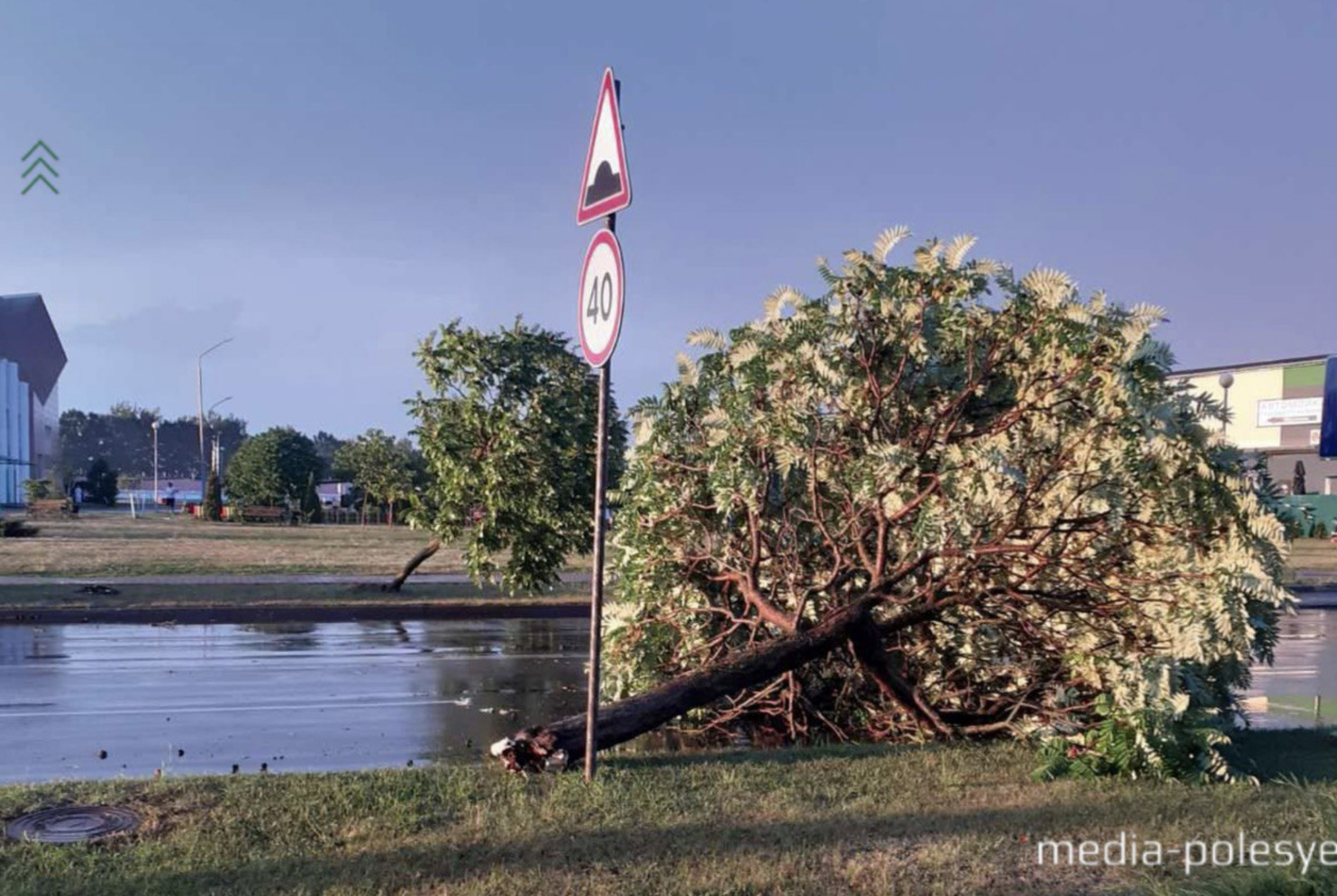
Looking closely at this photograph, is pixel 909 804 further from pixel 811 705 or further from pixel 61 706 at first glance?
pixel 61 706

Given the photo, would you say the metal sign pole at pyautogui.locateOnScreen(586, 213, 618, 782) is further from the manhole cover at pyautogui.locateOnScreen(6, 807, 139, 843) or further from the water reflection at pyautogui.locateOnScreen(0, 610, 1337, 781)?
the water reflection at pyautogui.locateOnScreen(0, 610, 1337, 781)

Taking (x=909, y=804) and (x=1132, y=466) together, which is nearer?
(x=909, y=804)

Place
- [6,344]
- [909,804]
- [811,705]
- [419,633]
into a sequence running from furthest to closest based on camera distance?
1. [6,344]
2. [419,633]
3. [811,705]
4. [909,804]

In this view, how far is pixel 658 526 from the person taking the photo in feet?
→ 28.3

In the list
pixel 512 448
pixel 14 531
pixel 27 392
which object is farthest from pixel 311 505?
pixel 512 448

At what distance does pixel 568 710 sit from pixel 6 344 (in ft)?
308

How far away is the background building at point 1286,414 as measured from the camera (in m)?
49.3

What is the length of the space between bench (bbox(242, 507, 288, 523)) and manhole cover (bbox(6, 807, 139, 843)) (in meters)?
52.2

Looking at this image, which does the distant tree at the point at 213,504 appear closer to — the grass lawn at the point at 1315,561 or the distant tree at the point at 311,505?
the distant tree at the point at 311,505

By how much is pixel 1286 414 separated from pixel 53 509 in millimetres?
60340

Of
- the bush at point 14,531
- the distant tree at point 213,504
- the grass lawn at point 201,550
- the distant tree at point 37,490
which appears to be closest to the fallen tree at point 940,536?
the grass lawn at point 201,550

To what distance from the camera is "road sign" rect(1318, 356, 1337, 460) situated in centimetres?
1838

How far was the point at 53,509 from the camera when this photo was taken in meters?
53.4

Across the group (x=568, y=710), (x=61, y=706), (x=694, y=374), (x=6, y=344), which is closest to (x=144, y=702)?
(x=61, y=706)
